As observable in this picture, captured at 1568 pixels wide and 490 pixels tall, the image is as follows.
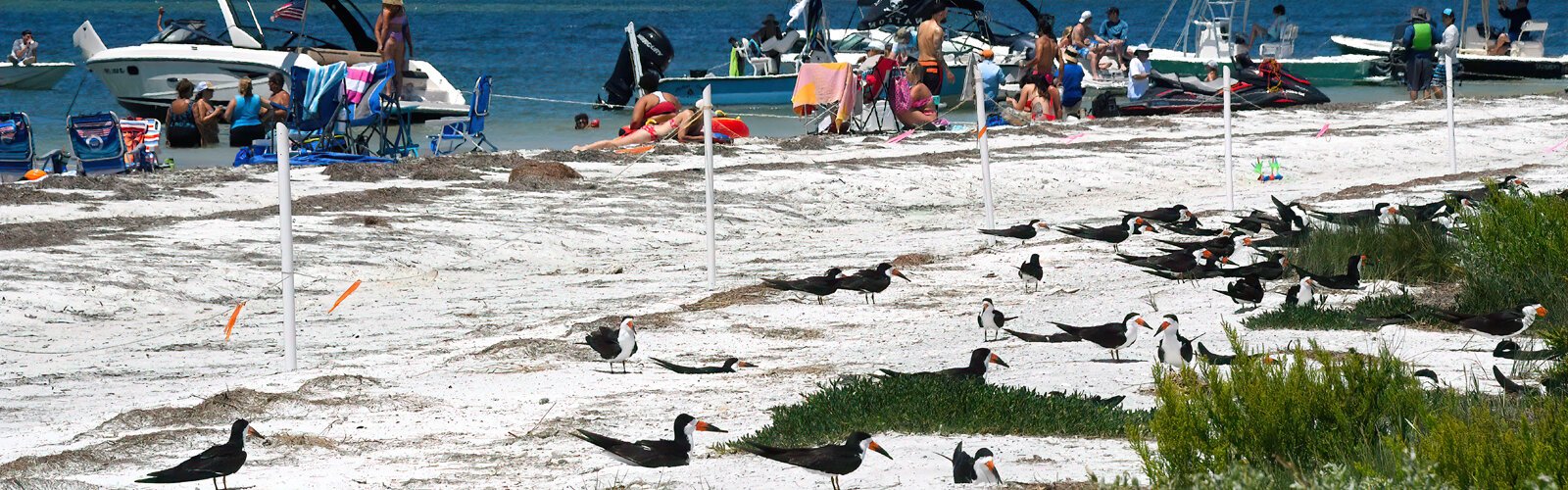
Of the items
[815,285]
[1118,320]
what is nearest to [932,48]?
[815,285]

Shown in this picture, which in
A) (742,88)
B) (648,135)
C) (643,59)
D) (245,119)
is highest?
(643,59)

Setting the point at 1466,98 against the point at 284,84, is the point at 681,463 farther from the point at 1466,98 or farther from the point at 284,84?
the point at 1466,98

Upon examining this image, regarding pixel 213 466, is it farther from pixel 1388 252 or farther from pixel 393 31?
pixel 393 31

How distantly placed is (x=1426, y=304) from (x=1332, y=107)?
1668 cm

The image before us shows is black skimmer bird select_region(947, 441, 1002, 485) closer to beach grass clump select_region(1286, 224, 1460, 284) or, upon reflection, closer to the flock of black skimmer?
the flock of black skimmer

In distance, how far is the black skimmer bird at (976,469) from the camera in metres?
5.04

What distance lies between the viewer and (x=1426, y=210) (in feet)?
36.3

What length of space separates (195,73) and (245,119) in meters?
4.61

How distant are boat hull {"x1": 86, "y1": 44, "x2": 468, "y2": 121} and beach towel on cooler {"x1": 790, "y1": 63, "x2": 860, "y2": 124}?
5534mm

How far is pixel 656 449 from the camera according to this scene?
546 centimetres

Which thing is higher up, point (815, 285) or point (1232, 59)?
point (1232, 59)

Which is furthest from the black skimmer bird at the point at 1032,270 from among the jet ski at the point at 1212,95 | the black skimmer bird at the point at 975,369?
the jet ski at the point at 1212,95

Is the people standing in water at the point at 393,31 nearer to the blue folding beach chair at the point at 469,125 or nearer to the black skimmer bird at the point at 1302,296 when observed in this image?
the blue folding beach chair at the point at 469,125

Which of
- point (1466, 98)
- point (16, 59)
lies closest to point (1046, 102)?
point (1466, 98)
